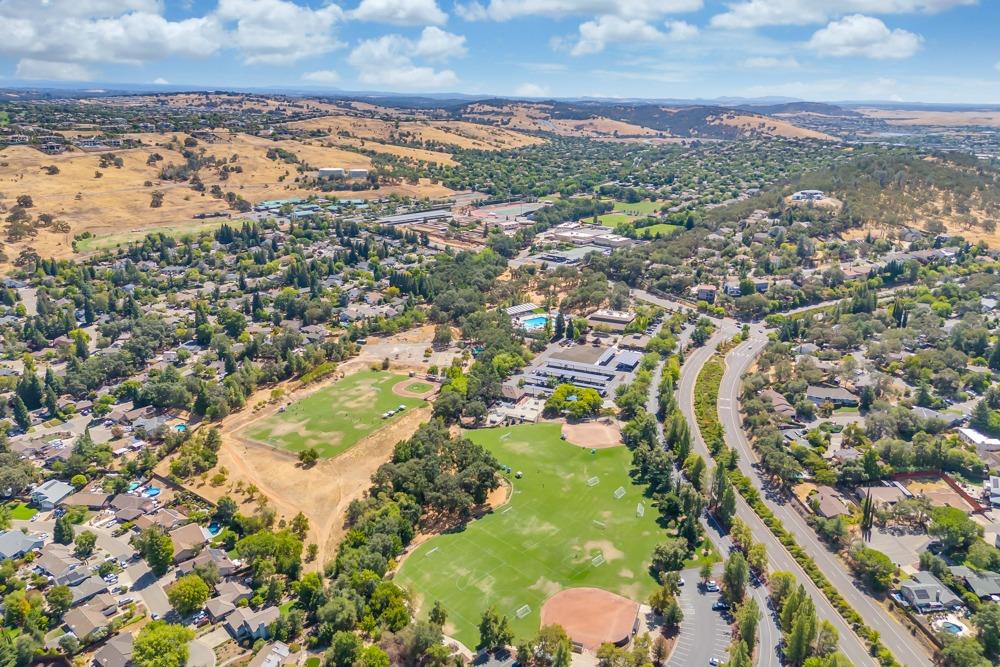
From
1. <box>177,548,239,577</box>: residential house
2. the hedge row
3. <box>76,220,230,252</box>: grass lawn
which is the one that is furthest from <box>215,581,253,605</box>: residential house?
<box>76,220,230,252</box>: grass lawn

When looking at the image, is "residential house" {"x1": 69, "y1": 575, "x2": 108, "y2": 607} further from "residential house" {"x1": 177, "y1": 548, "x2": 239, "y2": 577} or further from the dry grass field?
the dry grass field

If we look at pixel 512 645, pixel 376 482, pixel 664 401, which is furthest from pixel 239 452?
pixel 664 401

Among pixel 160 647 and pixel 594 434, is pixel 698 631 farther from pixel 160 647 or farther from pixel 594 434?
pixel 160 647

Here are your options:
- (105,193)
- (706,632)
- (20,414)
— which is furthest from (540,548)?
(105,193)

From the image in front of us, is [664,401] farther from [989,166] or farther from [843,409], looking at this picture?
[989,166]

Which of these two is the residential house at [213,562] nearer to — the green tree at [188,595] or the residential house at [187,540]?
the residential house at [187,540]
